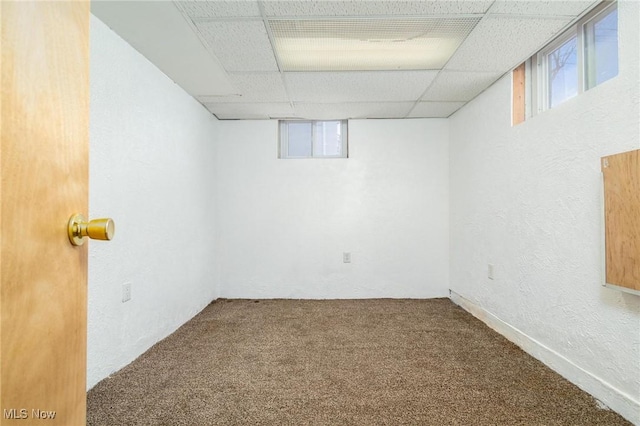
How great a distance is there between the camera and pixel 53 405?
501 millimetres

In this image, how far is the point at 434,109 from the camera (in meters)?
3.23

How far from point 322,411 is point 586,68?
7.76ft

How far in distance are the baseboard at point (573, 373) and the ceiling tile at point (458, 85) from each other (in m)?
1.95

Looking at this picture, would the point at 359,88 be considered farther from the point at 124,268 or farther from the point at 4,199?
the point at 4,199

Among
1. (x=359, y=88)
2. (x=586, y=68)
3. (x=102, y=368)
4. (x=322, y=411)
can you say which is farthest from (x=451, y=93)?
(x=102, y=368)

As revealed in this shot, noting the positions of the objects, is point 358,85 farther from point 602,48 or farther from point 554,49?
point 602,48

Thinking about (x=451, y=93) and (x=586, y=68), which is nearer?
(x=586, y=68)

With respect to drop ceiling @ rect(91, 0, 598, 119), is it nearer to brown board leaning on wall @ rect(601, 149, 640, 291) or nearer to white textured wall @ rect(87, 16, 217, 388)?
white textured wall @ rect(87, 16, 217, 388)

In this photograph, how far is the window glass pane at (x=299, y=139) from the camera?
143 inches

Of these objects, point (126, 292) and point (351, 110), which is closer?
point (126, 292)

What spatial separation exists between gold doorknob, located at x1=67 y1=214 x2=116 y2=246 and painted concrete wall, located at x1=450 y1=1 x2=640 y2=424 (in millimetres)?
2050

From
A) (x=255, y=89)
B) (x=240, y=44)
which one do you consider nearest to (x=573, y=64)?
(x=240, y=44)

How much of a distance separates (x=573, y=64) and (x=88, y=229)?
8.30ft

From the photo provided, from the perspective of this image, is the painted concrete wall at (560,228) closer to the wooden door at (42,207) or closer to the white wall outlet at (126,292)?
the wooden door at (42,207)
